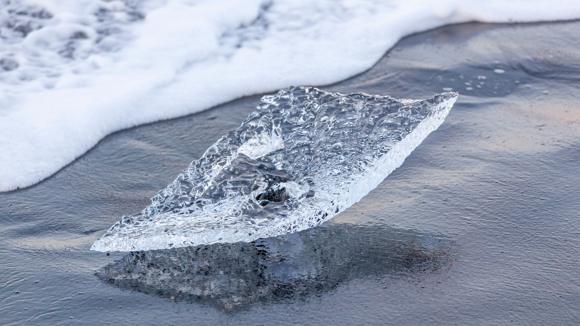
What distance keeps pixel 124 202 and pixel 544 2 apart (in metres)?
4.07

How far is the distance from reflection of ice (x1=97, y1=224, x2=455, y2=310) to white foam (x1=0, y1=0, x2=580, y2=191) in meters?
1.14

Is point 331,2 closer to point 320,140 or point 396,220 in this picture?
point 320,140

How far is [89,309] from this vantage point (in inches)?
70.5

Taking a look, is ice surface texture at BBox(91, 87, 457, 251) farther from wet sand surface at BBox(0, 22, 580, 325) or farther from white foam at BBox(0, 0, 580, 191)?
white foam at BBox(0, 0, 580, 191)

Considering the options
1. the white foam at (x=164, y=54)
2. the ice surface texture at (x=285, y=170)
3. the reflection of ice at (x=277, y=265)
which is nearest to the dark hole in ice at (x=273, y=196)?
the ice surface texture at (x=285, y=170)

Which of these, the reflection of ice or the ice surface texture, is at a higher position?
the ice surface texture

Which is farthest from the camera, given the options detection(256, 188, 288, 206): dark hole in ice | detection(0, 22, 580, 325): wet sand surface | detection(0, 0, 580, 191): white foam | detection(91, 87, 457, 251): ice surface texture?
detection(0, 0, 580, 191): white foam

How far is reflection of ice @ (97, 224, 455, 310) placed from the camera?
183cm

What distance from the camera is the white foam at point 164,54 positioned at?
10.2 ft

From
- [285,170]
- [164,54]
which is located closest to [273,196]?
[285,170]

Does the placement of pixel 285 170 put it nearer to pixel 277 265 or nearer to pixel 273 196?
pixel 273 196

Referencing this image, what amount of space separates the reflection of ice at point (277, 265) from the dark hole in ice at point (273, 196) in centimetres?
19

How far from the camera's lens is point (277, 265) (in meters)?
1.95

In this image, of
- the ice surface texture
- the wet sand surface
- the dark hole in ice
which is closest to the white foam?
the wet sand surface
